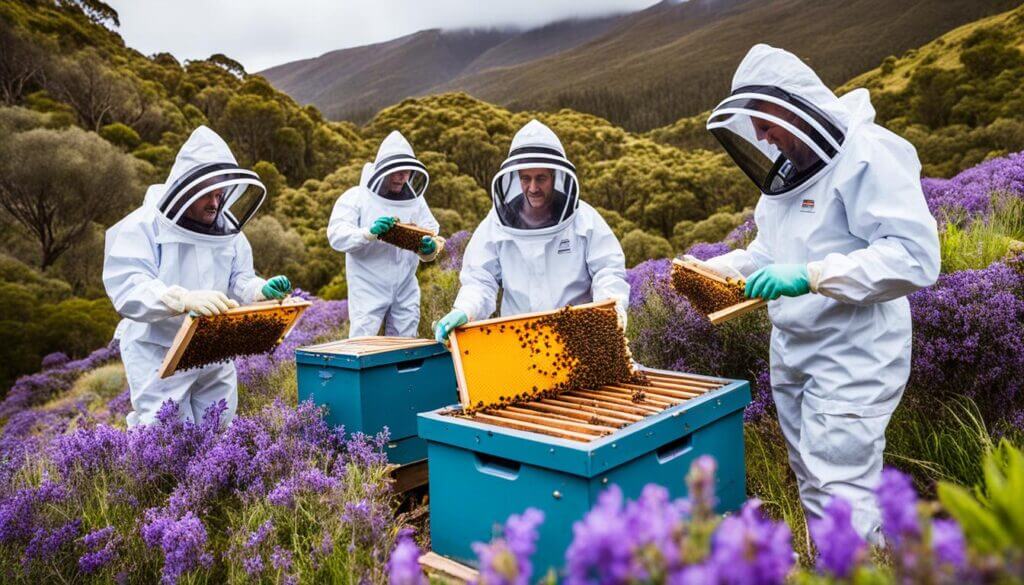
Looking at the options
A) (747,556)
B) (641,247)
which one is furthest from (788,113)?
(641,247)

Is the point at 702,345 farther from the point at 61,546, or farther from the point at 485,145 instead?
the point at 485,145

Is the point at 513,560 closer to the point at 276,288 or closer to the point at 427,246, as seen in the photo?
the point at 276,288

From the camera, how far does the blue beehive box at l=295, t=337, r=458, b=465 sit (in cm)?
418

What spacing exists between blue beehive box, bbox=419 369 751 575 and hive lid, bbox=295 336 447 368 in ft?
4.60

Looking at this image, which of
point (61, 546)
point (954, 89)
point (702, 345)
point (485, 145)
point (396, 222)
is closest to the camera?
point (61, 546)

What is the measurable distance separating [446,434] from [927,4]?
3625 centimetres

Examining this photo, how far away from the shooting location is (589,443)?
7.39 ft

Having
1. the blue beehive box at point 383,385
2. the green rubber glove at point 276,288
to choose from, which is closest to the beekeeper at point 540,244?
the blue beehive box at point 383,385

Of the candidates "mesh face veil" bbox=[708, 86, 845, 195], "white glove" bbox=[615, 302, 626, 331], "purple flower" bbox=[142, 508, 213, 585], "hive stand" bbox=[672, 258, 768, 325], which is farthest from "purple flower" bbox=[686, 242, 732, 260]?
"purple flower" bbox=[142, 508, 213, 585]

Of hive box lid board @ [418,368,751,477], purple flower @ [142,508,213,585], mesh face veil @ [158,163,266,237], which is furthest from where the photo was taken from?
mesh face veil @ [158,163,266,237]

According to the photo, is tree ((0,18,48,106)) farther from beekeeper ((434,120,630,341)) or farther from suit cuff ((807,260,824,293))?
suit cuff ((807,260,824,293))

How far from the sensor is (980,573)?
2.76 ft

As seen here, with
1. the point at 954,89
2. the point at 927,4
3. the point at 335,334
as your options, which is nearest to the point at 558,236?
the point at 335,334

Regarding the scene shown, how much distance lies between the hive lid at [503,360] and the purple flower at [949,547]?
7.14 ft
